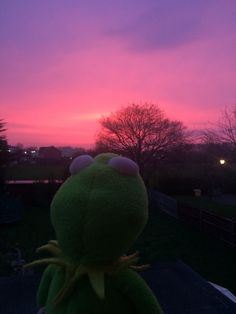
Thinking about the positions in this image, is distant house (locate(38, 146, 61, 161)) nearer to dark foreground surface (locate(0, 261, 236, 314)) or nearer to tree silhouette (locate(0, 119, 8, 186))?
tree silhouette (locate(0, 119, 8, 186))

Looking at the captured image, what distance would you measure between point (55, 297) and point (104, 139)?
35.3 meters

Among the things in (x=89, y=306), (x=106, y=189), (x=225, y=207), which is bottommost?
(x=225, y=207)

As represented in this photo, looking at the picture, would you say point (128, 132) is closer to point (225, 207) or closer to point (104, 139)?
point (104, 139)

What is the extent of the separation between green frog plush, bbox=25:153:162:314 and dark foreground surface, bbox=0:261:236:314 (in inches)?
124

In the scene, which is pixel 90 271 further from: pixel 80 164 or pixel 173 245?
pixel 173 245

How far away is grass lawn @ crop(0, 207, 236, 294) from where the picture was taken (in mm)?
10648

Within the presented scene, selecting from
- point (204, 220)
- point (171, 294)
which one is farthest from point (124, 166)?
point (204, 220)

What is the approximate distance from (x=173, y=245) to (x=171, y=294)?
6.98m

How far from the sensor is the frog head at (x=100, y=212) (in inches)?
96.1

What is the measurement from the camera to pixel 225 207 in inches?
979

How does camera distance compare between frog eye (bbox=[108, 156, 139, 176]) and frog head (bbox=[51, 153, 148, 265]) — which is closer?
frog head (bbox=[51, 153, 148, 265])

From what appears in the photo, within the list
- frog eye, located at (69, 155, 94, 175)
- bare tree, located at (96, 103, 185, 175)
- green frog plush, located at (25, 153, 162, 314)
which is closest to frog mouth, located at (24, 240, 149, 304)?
green frog plush, located at (25, 153, 162, 314)

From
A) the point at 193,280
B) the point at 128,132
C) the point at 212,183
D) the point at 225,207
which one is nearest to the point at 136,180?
the point at 193,280

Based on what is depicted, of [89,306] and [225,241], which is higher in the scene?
[89,306]
